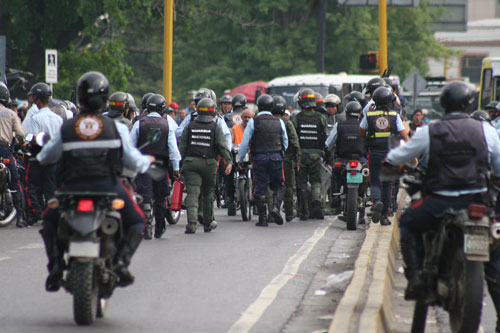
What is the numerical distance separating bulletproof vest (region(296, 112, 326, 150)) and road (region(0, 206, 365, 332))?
6.00 feet

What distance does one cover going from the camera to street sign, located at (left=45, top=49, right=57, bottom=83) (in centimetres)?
2438

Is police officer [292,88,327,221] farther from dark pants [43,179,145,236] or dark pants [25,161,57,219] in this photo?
Result: dark pants [43,179,145,236]

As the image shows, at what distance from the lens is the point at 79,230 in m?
7.66

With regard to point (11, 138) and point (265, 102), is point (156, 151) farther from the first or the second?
point (265, 102)

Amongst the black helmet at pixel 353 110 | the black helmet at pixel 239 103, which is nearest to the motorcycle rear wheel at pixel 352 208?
the black helmet at pixel 353 110

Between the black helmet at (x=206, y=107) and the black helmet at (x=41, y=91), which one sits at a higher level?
the black helmet at (x=41, y=91)

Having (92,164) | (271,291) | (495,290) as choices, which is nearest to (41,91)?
(271,291)

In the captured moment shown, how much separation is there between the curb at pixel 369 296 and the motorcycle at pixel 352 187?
8.44ft

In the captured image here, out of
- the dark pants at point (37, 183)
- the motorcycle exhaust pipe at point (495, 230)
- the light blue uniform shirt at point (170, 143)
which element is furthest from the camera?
the dark pants at point (37, 183)

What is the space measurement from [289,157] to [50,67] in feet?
30.4

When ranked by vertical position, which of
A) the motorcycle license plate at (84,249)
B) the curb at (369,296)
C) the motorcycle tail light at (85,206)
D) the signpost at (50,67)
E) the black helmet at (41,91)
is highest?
the signpost at (50,67)

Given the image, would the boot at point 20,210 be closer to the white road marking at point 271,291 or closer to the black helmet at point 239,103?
the white road marking at point 271,291

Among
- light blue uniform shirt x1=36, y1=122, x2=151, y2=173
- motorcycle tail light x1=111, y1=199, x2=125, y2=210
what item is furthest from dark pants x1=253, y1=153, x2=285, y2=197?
motorcycle tail light x1=111, y1=199, x2=125, y2=210

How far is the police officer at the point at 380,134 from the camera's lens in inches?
587
